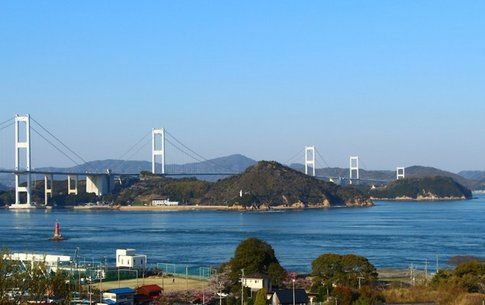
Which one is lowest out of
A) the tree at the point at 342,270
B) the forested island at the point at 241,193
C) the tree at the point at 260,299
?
the tree at the point at 260,299

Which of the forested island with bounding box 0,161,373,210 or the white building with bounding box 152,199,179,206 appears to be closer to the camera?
the forested island with bounding box 0,161,373,210

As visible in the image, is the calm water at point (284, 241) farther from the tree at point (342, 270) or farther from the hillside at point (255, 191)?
the hillside at point (255, 191)

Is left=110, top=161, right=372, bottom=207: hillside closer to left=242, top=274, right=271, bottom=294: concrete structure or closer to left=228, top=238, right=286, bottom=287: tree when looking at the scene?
left=228, top=238, right=286, bottom=287: tree

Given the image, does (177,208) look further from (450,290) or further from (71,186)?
(450,290)

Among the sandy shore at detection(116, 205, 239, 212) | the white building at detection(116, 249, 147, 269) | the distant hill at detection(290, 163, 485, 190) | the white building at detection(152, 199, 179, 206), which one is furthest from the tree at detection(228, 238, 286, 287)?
the distant hill at detection(290, 163, 485, 190)

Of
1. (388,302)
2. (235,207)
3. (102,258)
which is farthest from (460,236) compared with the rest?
(235,207)

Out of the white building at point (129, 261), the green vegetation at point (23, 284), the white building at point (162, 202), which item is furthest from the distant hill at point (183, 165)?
the green vegetation at point (23, 284)
